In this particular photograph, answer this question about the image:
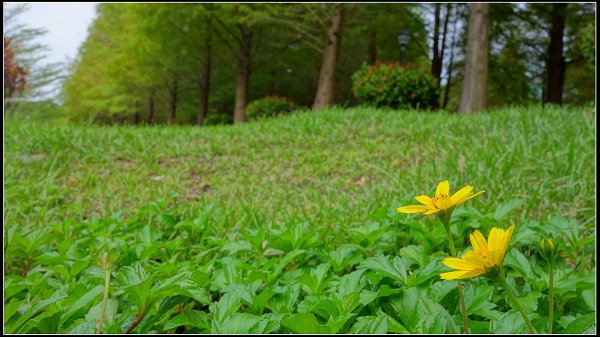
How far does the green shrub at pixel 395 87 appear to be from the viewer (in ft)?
30.4

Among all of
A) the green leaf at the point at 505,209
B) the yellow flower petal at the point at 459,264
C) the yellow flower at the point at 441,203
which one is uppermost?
the yellow flower at the point at 441,203

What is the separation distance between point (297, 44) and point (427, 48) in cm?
597

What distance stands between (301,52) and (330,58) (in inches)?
193

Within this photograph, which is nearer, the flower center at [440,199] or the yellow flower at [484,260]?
the yellow flower at [484,260]

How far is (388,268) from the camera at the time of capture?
45.1 inches

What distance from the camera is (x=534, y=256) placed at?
4.90ft

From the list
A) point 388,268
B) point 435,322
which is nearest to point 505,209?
point 388,268

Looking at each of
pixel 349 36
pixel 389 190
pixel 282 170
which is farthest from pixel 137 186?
pixel 349 36

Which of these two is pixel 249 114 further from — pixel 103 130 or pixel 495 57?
pixel 495 57

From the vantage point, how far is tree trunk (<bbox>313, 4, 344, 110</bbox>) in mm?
10023

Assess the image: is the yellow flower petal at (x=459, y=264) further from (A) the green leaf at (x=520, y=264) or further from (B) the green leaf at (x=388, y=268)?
(A) the green leaf at (x=520, y=264)

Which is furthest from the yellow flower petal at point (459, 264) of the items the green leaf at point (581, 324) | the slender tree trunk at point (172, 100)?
the slender tree trunk at point (172, 100)

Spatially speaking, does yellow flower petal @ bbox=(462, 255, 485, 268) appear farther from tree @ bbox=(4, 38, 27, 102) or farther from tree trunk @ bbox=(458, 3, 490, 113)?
tree trunk @ bbox=(458, 3, 490, 113)

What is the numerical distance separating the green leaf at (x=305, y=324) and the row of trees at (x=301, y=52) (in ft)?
30.1
